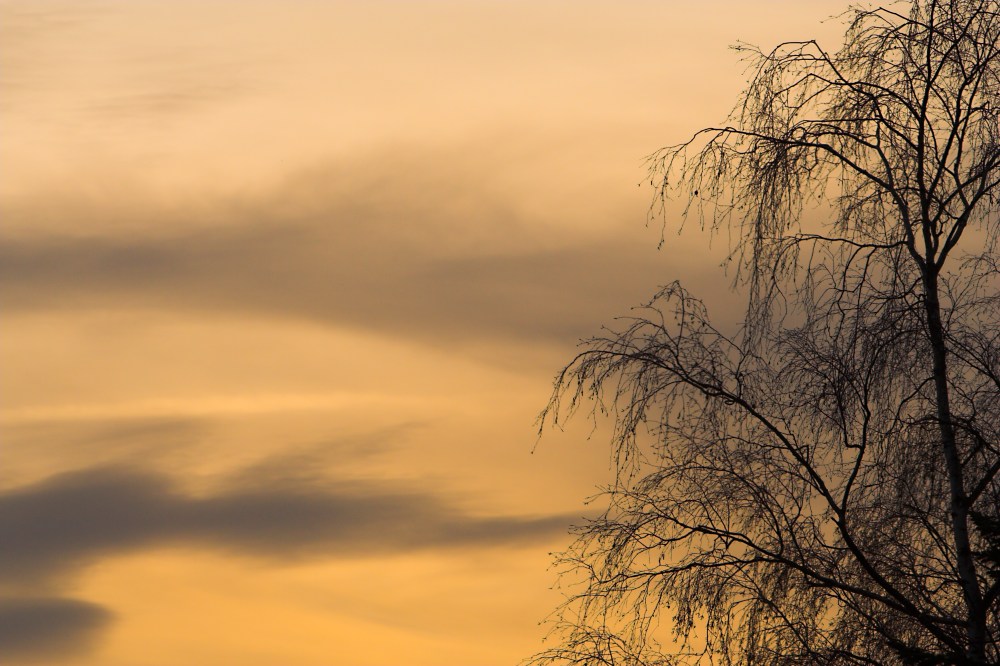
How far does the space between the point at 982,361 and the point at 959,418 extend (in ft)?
1.90

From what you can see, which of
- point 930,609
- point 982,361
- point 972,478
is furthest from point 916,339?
point 930,609

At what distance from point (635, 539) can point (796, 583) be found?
5.10 ft

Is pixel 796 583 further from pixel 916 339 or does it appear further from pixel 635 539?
pixel 916 339

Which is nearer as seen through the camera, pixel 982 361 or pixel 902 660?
pixel 902 660

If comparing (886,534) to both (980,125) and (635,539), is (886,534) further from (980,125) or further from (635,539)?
(980,125)

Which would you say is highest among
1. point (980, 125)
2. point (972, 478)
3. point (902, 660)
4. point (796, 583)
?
point (980, 125)

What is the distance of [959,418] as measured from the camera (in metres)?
13.4

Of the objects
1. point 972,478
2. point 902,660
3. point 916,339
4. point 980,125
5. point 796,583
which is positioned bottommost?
point 902,660

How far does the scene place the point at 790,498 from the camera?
42.4 feet

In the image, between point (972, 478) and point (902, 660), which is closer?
point (902, 660)

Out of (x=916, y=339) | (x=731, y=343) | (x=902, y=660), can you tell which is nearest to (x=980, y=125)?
(x=916, y=339)

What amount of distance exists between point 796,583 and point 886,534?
1535 mm

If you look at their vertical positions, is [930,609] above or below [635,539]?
below

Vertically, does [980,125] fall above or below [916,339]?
above
